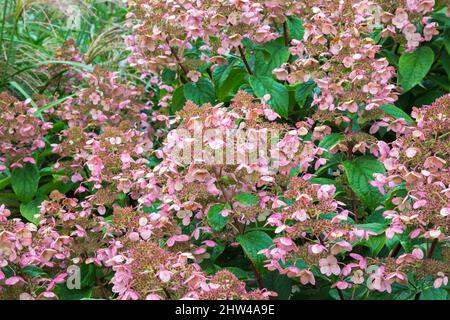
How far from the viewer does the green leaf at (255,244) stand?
5.96ft

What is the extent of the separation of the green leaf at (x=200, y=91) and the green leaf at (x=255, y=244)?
35.4 inches

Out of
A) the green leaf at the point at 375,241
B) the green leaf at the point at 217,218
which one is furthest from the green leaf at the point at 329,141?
the green leaf at the point at 217,218

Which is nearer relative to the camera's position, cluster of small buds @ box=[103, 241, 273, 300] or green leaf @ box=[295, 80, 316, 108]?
cluster of small buds @ box=[103, 241, 273, 300]

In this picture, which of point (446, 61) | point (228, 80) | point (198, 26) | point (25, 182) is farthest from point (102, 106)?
point (446, 61)

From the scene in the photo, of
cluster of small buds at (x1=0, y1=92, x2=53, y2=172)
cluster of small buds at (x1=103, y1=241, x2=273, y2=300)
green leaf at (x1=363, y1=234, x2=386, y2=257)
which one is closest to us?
cluster of small buds at (x1=103, y1=241, x2=273, y2=300)

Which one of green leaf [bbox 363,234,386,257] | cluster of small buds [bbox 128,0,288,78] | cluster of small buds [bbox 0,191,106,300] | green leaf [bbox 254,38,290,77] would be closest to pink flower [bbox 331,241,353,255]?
green leaf [bbox 363,234,386,257]

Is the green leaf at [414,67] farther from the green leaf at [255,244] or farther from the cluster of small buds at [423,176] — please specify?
the green leaf at [255,244]

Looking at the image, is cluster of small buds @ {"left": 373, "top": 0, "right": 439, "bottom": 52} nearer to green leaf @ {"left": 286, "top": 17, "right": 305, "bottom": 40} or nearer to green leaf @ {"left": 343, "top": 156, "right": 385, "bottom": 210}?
green leaf @ {"left": 286, "top": 17, "right": 305, "bottom": 40}

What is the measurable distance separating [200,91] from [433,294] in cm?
134

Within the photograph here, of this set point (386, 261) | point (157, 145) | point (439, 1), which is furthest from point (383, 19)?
point (157, 145)

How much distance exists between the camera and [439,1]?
2.57 metres

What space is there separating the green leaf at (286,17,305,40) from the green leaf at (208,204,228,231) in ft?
3.27

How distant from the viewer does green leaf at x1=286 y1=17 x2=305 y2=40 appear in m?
2.59

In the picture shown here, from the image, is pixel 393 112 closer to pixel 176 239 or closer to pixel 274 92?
pixel 274 92
